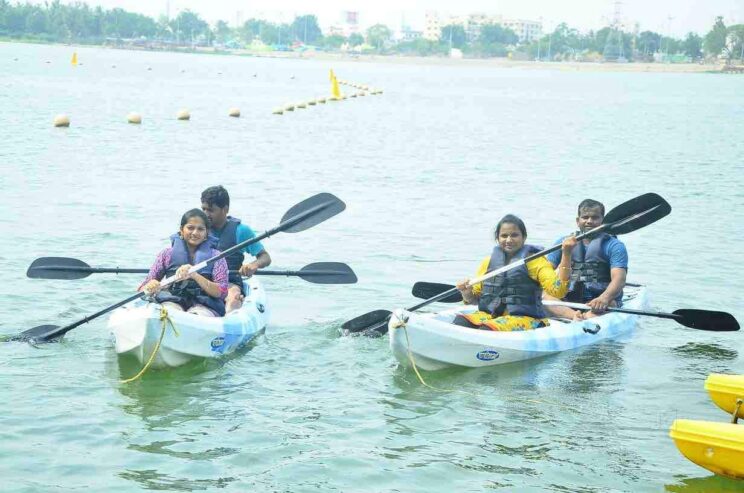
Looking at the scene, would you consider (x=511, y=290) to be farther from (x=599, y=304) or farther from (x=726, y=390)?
(x=726, y=390)

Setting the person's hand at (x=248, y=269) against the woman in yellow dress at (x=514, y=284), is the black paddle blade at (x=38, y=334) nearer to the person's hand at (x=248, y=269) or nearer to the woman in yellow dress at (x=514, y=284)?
the person's hand at (x=248, y=269)

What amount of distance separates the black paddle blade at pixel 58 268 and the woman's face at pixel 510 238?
3.97m

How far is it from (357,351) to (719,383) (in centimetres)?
356

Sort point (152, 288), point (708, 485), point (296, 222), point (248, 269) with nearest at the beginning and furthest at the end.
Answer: point (708, 485) → point (152, 288) → point (248, 269) → point (296, 222)

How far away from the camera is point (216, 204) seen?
34.9 feet

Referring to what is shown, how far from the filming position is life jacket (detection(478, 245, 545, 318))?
9914 mm

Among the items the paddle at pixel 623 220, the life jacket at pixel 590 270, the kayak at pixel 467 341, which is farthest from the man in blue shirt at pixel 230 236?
the life jacket at pixel 590 270

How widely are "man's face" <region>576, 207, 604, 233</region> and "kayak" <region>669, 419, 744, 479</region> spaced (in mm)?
3682

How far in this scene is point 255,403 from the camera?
29.6 feet

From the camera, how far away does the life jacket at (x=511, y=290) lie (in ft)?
32.5

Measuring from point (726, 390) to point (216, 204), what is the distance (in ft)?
15.8

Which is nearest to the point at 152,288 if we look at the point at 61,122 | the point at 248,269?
the point at 248,269

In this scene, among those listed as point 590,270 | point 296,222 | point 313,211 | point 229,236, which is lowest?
point 590,270

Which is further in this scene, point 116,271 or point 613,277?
point 613,277
